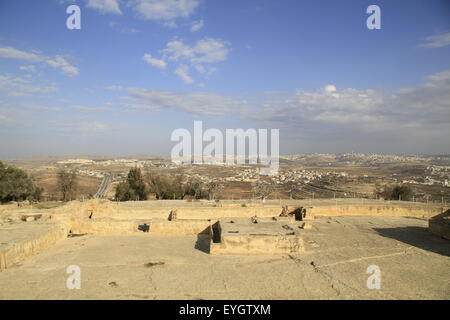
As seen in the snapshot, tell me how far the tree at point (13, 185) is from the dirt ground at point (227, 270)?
13.6 meters

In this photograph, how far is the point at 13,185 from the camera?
23.7 metres

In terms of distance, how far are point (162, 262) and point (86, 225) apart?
6.23m

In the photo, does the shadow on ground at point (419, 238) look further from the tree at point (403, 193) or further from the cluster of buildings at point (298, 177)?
the cluster of buildings at point (298, 177)

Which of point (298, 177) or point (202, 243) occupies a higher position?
point (202, 243)

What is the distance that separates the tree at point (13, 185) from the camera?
23144 millimetres

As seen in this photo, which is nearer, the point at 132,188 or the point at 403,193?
the point at 403,193

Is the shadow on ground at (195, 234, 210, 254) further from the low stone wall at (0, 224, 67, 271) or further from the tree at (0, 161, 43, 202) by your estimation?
the tree at (0, 161, 43, 202)

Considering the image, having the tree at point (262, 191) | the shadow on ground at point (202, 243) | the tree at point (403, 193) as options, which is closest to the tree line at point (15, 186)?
the shadow on ground at point (202, 243)

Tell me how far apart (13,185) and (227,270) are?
21420 millimetres

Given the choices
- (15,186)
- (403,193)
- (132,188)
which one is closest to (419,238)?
(403,193)

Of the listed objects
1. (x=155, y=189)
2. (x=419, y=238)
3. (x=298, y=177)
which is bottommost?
(x=298, y=177)

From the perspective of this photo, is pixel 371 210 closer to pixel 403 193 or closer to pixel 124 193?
pixel 403 193
